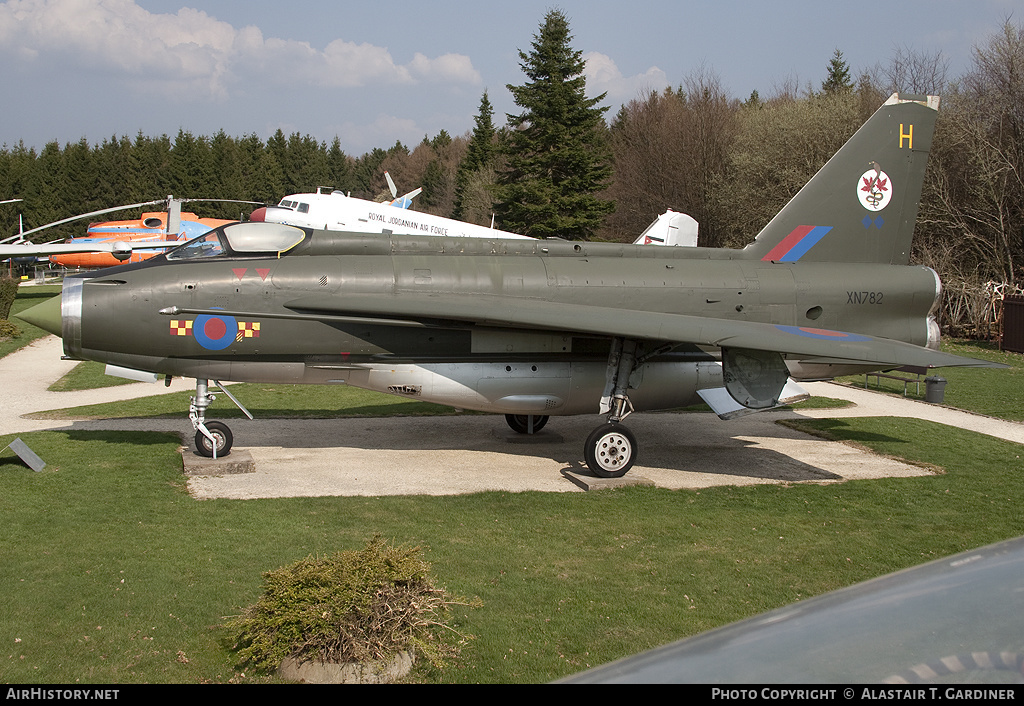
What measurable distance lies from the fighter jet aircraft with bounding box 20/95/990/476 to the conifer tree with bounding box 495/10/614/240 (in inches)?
1514

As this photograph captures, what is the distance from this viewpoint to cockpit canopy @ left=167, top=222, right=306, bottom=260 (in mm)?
11914

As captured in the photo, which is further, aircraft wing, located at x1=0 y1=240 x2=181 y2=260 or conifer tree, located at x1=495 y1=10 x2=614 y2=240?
conifer tree, located at x1=495 y1=10 x2=614 y2=240

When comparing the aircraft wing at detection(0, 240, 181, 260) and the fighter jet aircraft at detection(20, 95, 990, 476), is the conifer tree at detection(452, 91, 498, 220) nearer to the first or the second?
the aircraft wing at detection(0, 240, 181, 260)

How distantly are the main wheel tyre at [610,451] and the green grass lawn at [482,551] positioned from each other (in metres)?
0.61

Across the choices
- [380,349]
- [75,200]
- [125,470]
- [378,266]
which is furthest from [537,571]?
[75,200]

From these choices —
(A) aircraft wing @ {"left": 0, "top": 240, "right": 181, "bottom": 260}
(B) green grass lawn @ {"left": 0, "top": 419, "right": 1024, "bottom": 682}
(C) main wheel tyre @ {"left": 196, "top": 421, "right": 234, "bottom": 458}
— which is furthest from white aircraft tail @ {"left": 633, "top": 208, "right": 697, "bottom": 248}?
(A) aircraft wing @ {"left": 0, "top": 240, "right": 181, "bottom": 260}

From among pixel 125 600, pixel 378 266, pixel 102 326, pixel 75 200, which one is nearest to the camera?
pixel 125 600

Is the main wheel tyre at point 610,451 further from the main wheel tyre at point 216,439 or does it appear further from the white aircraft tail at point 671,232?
the white aircraft tail at point 671,232

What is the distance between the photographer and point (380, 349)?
11914 mm

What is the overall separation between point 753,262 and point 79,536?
1014 centimetres

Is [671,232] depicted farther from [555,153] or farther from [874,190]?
[555,153]

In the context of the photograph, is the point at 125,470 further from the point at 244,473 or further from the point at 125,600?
the point at 125,600

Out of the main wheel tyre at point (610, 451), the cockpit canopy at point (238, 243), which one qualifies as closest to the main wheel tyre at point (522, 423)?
the main wheel tyre at point (610, 451)

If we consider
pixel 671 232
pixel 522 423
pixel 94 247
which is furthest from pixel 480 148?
pixel 522 423
